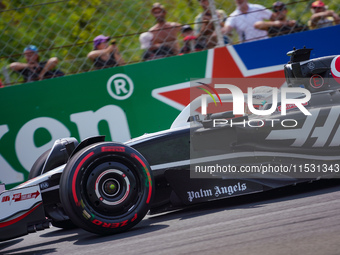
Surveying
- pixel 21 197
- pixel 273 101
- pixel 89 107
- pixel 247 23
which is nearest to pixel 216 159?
pixel 273 101

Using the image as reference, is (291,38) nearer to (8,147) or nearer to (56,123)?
(56,123)

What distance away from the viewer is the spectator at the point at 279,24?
8.15 metres

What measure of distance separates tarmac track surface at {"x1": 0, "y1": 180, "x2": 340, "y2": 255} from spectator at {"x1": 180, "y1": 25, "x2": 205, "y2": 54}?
9.68 ft

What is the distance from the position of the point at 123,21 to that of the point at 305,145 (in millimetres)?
3882

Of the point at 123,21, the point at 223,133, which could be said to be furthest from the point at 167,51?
the point at 223,133

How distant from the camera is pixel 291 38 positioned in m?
7.91

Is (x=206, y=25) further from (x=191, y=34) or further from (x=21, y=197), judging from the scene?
(x=21, y=197)

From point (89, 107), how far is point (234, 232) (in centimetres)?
406

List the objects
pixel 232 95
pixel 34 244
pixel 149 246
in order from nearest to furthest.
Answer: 1. pixel 149 246
2. pixel 34 244
3. pixel 232 95

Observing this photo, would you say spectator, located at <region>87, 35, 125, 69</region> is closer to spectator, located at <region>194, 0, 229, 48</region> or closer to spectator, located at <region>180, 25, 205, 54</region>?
spectator, located at <region>180, 25, 205, 54</region>

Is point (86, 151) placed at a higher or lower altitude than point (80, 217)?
higher

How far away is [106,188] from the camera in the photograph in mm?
4797

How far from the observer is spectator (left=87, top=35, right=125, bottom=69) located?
812 cm

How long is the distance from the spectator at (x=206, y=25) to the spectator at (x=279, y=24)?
0.59 meters
